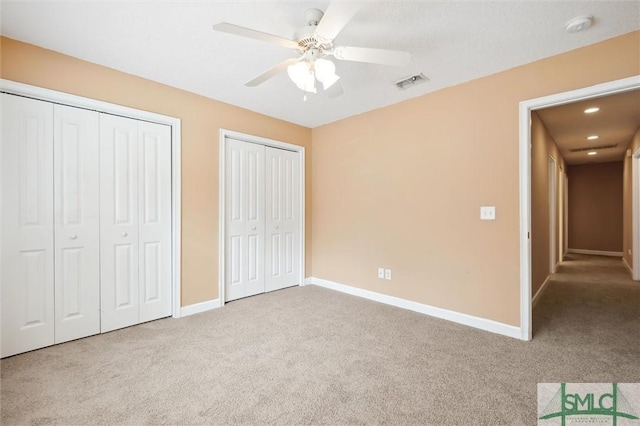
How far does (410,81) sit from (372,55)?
1321mm

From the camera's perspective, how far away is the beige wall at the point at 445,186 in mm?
2566

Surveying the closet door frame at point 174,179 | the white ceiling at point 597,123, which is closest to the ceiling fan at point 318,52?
the closet door frame at point 174,179

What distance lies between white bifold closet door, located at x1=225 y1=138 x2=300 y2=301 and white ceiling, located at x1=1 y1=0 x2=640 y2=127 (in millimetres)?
1153

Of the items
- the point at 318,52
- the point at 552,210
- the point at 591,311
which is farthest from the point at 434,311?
the point at 552,210

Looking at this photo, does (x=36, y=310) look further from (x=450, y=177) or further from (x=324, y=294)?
(x=450, y=177)

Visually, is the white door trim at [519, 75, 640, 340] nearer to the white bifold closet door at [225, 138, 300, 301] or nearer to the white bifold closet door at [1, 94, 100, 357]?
the white bifold closet door at [225, 138, 300, 301]

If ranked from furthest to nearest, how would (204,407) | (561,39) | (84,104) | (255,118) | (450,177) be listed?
1. (255,118)
2. (450,177)
3. (84,104)
4. (561,39)
5. (204,407)

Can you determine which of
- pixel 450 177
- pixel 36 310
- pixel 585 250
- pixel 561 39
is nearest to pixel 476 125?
pixel 450 177

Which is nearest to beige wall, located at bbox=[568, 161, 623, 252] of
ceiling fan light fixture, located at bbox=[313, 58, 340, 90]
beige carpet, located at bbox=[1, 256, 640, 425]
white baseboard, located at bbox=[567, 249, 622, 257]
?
white baseboard, located at bbox=[567, 249, 622, 257]

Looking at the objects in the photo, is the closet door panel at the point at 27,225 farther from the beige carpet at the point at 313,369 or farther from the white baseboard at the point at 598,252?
the white baseboard at the point at 598,252

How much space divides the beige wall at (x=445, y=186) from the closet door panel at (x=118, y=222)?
2502 mm

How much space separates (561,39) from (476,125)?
0.86 meters

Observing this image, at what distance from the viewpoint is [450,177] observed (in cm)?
304

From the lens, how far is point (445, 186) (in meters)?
3.08
